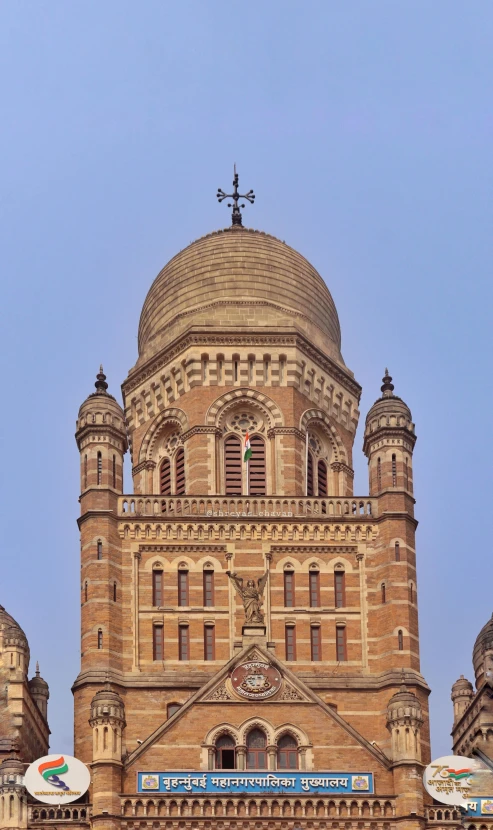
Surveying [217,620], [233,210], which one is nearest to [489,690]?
[217,620]

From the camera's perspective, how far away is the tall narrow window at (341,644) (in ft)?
236

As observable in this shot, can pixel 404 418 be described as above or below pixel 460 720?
above

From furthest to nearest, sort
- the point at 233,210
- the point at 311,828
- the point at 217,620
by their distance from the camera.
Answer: the point at 233,210 → the point at 217,620 → the point at 311,828

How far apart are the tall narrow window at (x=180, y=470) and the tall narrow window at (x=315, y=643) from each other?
683 cm

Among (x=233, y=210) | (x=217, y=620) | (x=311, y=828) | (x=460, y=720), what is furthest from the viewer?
(x=233, y=210)

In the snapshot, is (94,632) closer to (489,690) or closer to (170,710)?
(170,710)

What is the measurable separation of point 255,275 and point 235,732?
17.5m

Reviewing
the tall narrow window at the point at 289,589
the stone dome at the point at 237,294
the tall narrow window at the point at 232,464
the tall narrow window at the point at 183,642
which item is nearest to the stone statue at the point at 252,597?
the tall narrow window at the point at 289,589

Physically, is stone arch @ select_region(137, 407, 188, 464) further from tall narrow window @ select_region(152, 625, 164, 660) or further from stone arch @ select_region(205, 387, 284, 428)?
tall narrow window @ select_region(152, 625, 164, 660)

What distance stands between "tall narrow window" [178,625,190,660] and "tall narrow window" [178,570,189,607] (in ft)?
2.51

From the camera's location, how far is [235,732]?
225 ft

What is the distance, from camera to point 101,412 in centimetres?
7450

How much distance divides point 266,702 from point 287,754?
1523mm

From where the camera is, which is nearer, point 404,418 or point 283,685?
point 283,685
